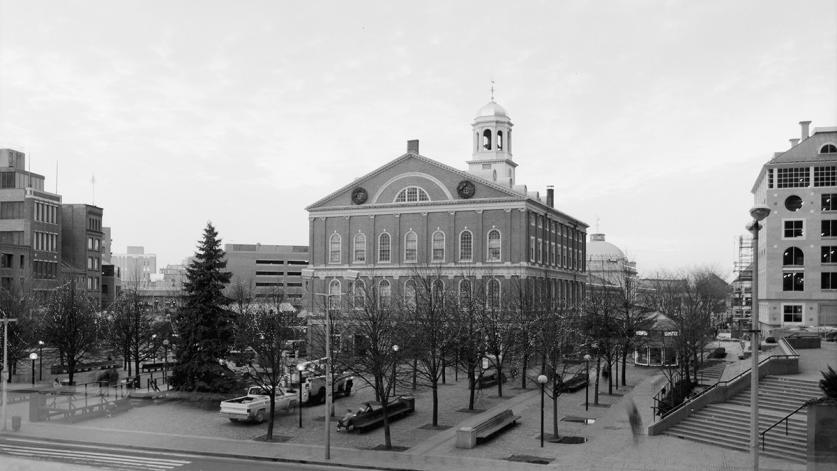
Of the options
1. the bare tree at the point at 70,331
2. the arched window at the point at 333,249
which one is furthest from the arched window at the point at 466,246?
the bare tree at the point at 70,331

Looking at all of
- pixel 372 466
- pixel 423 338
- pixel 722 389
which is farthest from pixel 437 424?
pixel 722 389

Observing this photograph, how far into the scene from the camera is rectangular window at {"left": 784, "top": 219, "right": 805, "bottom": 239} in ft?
227

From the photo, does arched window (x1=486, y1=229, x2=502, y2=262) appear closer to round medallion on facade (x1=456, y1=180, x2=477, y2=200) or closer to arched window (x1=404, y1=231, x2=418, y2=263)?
round medallion on facade (x1=456, y1=180, x2=477, y2=200)

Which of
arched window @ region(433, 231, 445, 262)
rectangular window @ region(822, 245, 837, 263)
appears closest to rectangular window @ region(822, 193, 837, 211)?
rectangular window @ region(822, 245, 837, 263)

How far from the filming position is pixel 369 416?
31984mm

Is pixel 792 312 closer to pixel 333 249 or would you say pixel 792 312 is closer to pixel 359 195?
pixel 359 195

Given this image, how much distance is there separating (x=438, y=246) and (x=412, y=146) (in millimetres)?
10755

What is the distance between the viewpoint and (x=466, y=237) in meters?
74.2

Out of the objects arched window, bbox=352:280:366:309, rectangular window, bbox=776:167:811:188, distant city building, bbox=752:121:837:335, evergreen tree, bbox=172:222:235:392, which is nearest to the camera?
evergreen tree, bbox=172:222:235:392

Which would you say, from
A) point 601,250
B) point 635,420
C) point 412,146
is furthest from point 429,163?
point 601,250

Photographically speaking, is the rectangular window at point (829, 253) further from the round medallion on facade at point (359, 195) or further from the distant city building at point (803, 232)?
the round medallion on facade at point (359, 195)

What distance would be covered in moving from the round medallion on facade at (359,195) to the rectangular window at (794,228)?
41074 millimetres

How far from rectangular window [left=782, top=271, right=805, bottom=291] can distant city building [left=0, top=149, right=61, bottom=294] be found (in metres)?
77.6

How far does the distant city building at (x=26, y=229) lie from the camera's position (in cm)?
8231
